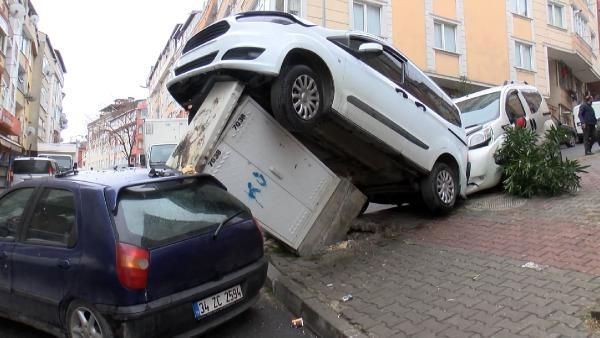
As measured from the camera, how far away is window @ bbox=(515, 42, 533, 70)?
24964mm

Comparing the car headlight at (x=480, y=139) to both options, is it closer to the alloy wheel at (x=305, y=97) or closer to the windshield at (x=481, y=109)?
the windshield at (x=481, y=109)

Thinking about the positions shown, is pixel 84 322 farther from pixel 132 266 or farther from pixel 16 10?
pixel 16 10

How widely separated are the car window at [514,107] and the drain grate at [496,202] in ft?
A: 5.82

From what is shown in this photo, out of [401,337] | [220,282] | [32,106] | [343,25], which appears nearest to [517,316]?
[401,337]

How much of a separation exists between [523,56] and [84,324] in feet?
87.0

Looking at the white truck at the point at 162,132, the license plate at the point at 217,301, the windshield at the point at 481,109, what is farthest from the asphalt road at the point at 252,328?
the white truck at the point at 162,132

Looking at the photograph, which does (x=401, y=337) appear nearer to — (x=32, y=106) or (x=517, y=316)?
(x=517, y=316)

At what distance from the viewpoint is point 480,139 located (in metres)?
8.32

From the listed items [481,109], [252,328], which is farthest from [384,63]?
[252,328]

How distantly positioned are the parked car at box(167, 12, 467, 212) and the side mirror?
12mm

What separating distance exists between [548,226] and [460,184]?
1696mm

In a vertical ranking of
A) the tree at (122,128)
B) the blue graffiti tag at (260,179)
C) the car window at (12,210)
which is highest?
the tree at (122,128)

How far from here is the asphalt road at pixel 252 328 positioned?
4164 millimetres

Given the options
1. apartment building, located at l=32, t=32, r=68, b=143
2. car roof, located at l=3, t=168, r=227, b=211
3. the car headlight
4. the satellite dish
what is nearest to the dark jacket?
the car headlight
